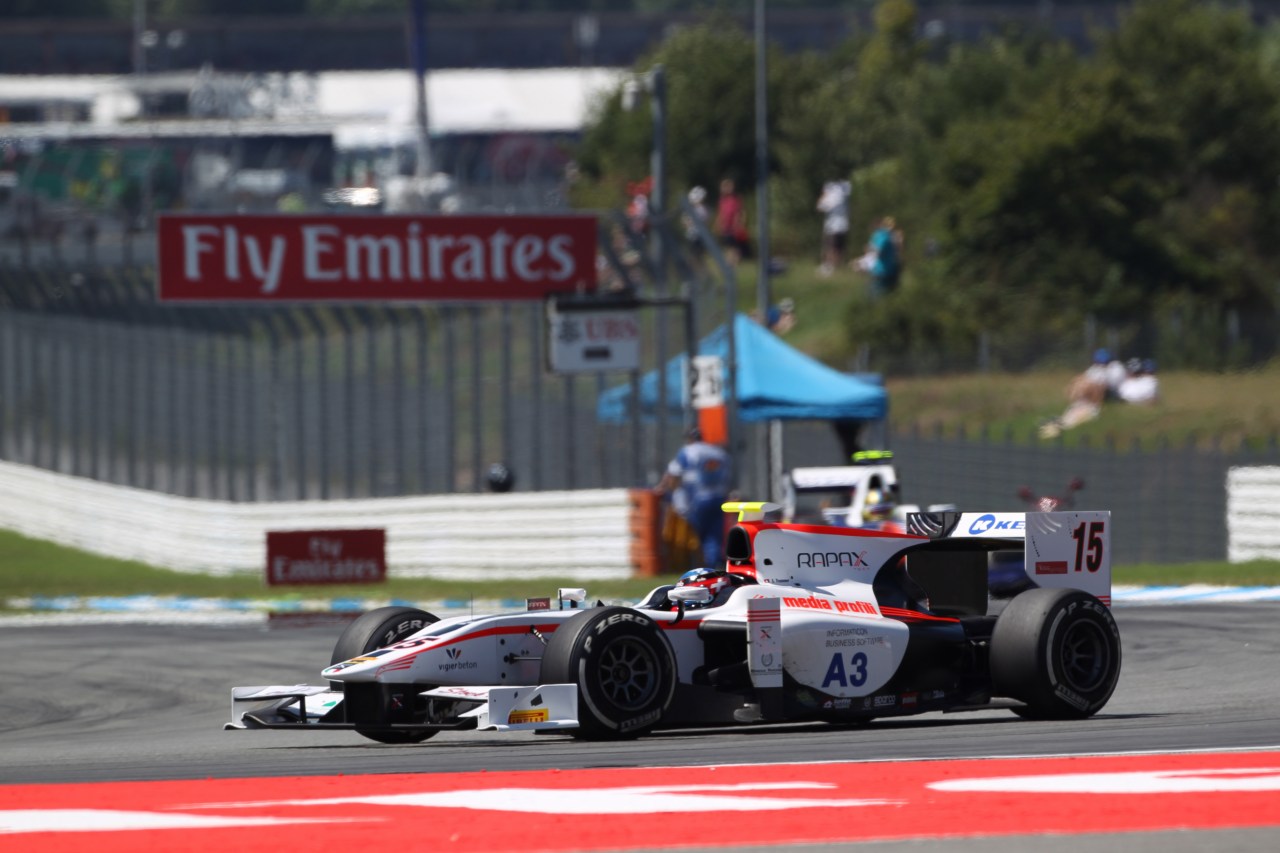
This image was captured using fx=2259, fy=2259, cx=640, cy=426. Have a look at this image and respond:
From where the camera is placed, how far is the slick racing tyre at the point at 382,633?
1005cm

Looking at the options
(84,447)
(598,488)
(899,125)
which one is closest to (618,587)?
(598,488)

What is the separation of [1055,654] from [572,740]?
223 cm

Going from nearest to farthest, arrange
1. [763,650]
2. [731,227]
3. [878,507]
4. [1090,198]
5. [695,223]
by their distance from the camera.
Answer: [763,650] < [878,507] < [695,223] < [1090,198] < [731,227]

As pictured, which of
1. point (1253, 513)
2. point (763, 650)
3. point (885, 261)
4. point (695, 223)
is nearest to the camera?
point (763, 650)

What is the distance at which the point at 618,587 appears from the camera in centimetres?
2114

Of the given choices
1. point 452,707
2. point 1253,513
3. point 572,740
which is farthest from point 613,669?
point 1253,513

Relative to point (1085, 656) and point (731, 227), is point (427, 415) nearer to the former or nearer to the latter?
point (1085, 656)

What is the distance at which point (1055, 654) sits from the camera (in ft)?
33.4

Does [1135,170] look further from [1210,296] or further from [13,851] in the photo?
[13,851]

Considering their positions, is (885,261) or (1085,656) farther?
(885,261)

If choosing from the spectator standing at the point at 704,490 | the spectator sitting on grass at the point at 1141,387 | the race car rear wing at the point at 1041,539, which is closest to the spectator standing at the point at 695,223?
the spectator standing at the point at 704,490

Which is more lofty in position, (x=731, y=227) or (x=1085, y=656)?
(x=731, y=227)

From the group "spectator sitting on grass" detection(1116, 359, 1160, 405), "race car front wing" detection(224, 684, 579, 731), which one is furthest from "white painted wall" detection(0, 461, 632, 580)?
"race car front wing" detection(224, 684, 579, 731)

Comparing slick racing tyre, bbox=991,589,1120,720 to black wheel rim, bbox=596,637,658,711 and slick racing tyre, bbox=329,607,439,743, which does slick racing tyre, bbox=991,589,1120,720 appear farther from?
slick racing tyre, bbox=329,607,439,743
